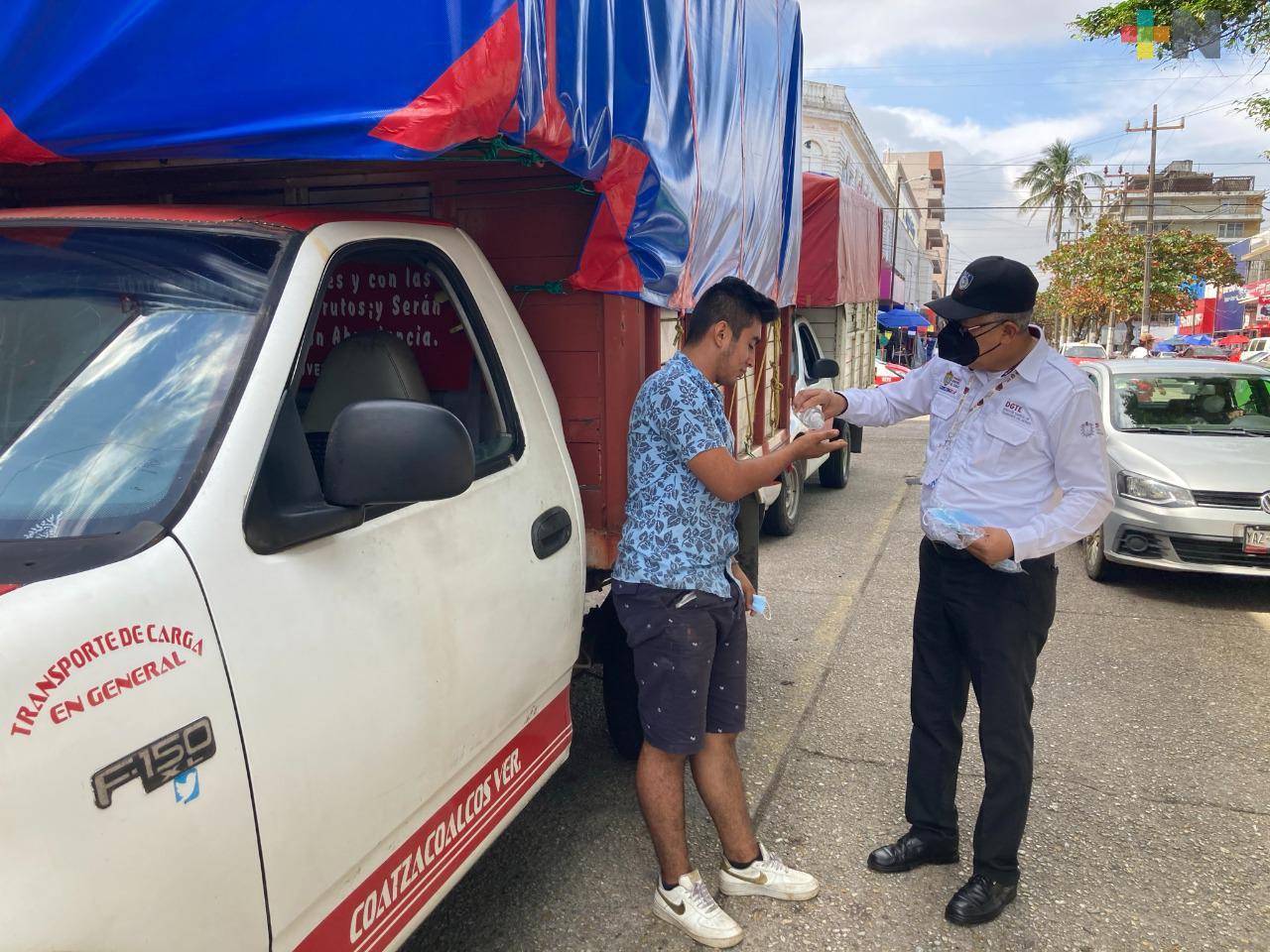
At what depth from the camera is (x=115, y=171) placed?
2820 mm

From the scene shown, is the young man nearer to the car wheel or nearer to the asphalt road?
the asphalt road


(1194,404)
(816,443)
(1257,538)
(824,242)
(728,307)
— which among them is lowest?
(1257,538)

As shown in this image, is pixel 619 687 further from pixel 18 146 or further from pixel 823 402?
pixel 18 146

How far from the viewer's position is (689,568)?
104 inches

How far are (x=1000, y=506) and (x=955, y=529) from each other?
17cm

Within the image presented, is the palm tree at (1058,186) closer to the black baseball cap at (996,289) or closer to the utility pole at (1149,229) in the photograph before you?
the utility pole at (1149,229)

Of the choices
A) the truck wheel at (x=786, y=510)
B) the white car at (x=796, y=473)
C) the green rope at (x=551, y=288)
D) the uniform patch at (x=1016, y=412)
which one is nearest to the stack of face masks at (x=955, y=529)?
the uniform patch at (x=1016, y=412)

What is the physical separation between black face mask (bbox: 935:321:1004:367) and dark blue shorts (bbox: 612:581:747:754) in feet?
3.24

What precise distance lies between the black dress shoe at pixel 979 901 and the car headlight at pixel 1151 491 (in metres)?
3.95

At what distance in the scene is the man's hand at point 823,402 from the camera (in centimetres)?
322

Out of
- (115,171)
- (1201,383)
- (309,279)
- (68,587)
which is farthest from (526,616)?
(1201,383)

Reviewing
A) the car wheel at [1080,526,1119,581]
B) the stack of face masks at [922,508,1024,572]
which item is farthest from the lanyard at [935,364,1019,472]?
the car wheel at [1080,526,1119,581]

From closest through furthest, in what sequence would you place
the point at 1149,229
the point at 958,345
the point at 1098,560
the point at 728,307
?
1. the point at 728,307
2. the point at 958,345
3. the point at 1098,560
4. the point at 1149,229

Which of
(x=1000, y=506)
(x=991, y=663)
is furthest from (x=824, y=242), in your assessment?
(x=991, y=663)
